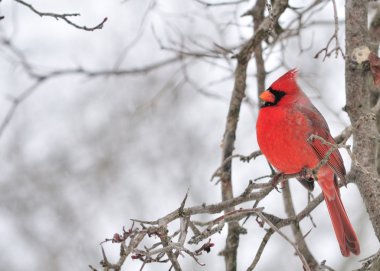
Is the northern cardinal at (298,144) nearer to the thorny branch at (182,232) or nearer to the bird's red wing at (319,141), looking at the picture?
the bird's red wing at (319,141)

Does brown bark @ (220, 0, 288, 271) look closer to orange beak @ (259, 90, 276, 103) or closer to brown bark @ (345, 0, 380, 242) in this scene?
orange beak @ (259, 90, 276, 103)

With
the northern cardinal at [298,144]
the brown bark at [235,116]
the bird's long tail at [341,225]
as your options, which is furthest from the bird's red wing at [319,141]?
the brown bark at [235,116]

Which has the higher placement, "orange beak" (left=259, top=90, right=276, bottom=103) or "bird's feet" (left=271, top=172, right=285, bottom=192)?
"orange beak" (left=259, top=90, right=276, bottom=103)

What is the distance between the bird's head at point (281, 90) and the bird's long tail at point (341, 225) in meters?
0.54

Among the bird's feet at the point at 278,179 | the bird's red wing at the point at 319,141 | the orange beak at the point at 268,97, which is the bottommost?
the bird's feet at the point at 278,179

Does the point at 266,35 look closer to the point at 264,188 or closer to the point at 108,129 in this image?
the point at 264,188

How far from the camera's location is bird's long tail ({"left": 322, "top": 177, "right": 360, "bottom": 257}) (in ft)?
10.7

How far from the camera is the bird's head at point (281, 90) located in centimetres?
351

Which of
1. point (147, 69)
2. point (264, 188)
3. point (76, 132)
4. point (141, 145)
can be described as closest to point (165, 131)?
point (141, 145)

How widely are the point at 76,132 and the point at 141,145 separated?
0.76 metres

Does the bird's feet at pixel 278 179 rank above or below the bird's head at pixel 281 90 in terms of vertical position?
below

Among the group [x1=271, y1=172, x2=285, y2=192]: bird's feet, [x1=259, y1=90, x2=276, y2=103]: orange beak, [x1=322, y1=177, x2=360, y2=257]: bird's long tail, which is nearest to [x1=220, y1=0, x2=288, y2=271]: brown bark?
[x1=259, y1=90, x2=276, y2=103]: orange beak

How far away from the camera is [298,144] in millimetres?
3354

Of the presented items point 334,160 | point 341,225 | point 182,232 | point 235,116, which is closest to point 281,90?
point 235,116
